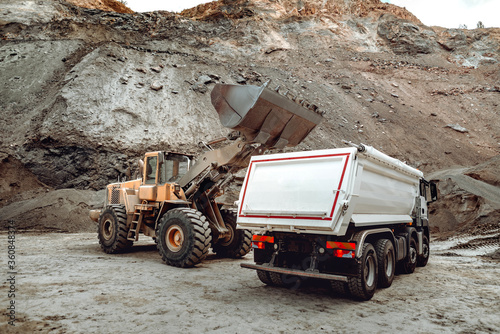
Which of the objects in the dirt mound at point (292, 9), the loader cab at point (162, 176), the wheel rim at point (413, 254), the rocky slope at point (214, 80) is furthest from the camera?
the dirt mound at point (292, 9)

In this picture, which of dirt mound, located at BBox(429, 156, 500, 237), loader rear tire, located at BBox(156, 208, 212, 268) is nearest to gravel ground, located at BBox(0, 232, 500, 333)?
loader rear tire, located at BBox(156, 208, 212, 268)

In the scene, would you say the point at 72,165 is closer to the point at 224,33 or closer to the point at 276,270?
the point at 276,270

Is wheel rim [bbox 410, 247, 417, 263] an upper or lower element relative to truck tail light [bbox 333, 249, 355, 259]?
lower

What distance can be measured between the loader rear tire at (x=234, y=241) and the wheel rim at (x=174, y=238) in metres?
1.63

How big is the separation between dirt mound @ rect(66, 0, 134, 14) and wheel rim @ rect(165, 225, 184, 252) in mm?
38888

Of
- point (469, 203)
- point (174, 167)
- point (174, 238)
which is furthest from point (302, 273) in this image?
point (469, 203)

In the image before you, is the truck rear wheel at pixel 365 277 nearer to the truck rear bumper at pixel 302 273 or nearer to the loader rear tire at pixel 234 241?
the truck rear bumper at pixel 302 273

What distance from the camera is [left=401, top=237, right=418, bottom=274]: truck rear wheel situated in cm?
760

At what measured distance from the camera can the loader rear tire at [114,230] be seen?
9188 mm

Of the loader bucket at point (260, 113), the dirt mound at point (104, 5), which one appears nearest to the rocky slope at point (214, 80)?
the dirt mound at point (104, 5)

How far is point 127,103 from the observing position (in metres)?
21.4

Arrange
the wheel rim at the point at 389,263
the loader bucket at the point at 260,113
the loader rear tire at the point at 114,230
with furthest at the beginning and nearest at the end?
the loader rear tire at the point at 114,230 → the loader bucket at the point at 260,113 → the wheel rim at the point at 389,263

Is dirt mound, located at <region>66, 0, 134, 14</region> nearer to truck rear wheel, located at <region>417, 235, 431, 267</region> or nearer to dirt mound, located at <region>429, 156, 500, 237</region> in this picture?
dirt mound, located at <region>429, 156, 500, 237</region>

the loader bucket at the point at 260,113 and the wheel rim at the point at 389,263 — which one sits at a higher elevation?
the loader bucket at the point at 260,113
